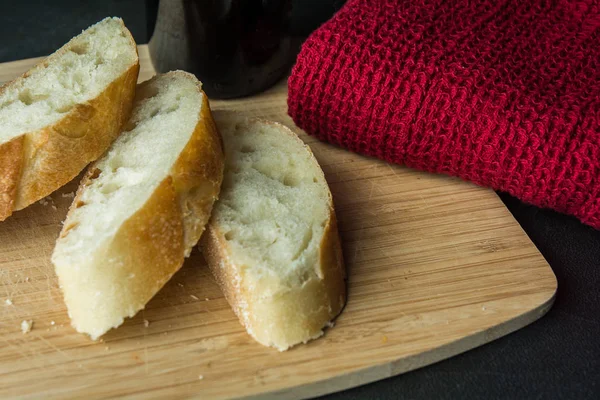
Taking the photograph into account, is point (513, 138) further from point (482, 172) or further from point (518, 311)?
point (518, 311)

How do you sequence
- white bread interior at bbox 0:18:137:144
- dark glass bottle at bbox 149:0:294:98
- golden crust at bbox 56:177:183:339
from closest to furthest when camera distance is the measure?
golden crust at bbox 56:177:183:339, white bread interior at bbox 0:18:137:144, dark glass bottle at bbox 149:0:294:98

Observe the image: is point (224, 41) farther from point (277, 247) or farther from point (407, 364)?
point (407, 364)

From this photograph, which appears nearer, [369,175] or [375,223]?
[375,223]

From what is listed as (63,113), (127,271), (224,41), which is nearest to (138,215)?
(127,271)

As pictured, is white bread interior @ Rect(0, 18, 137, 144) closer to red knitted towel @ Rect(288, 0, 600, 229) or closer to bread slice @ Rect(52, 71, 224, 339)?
bread slice @ Rect(52, 71, 224, 339)

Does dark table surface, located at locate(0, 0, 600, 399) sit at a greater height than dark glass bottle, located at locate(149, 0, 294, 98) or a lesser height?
lesser

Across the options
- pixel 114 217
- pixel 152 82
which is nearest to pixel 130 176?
pixel 114 217

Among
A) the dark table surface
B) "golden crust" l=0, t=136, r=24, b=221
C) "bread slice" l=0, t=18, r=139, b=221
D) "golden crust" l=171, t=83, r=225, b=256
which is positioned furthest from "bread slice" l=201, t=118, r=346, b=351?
"golden crust" l=0, t=136, r=24, b=221
